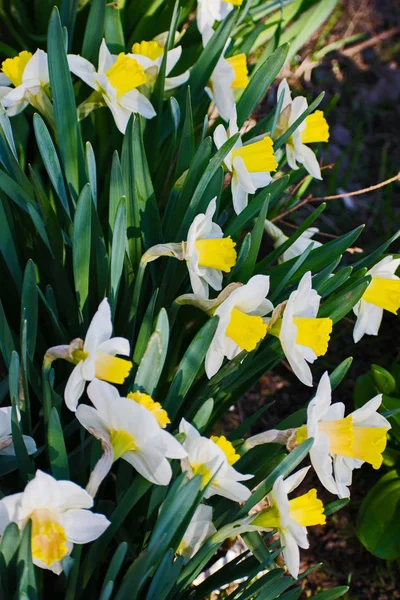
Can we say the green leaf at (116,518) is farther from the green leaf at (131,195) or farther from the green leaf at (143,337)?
the green leaf at (131,195)

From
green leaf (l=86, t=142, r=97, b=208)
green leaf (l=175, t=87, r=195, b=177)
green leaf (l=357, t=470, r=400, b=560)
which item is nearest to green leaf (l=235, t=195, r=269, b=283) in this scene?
green leaf (l=175, t=87, r=195, b=177)

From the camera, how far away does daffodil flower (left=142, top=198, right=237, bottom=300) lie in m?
1.18

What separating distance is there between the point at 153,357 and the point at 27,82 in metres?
0.67

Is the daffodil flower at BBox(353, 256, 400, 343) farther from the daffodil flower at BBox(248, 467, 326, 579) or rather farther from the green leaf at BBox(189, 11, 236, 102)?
the green leaf at BBox(189, 11, 236, 102)

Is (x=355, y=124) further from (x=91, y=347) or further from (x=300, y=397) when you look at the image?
(x=91, y=347)

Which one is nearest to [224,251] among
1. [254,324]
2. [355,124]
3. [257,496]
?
[254,324]

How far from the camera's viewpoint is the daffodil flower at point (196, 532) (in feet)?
3.64

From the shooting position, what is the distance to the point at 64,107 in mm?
1338

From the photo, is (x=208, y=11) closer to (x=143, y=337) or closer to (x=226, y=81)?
(x=226, y=81)

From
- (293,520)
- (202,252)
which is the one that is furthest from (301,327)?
(293,520)

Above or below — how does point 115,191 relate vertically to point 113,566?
above

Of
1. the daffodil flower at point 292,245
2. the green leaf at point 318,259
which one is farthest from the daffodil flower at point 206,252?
the daffodil flower at point 292,245

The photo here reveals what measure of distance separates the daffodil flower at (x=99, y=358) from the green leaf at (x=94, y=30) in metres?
0.86

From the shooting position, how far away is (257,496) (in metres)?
1.10
